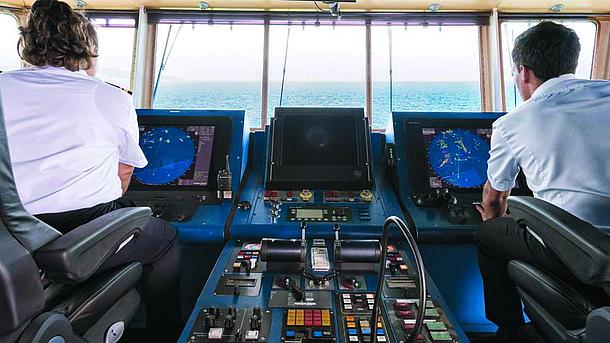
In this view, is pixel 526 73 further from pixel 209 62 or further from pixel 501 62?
pixel 209 62

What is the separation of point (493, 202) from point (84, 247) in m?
1.51

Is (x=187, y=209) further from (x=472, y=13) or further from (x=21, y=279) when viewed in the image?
(x=472, y=13)

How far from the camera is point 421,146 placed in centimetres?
208

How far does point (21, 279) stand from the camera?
77cm

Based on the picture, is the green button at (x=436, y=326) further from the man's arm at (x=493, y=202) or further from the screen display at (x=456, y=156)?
the screen display at (x=456, y=156)

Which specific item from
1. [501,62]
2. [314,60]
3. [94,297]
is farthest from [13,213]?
[501,62]

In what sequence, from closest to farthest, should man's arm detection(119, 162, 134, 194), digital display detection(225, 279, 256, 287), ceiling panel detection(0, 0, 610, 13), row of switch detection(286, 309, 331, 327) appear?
row of switch detection(286, 309, 331, 327), digital display detection(225, 279, 256, 287), man's arm detection(119, 162, 134, 194), ceiling panel detection(0, 0, 610, 13)

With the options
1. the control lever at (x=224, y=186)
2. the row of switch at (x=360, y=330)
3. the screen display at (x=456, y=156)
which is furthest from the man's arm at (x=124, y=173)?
the screen display at (x=456, y=156)

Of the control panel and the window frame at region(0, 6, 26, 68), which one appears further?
the window frame at region(0, 6, 26, 68)

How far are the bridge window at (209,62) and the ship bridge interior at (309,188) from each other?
0.05ft

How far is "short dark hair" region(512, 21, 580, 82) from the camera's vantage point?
147 cm

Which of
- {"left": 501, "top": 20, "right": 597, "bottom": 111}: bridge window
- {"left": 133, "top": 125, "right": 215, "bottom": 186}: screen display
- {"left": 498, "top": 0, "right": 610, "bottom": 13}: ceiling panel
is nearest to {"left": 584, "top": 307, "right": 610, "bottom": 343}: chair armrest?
{"left": 133, "top": 125, "right": 215, "bottom": 186}: screen display

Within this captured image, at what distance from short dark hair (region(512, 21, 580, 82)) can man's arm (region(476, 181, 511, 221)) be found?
1.55ft

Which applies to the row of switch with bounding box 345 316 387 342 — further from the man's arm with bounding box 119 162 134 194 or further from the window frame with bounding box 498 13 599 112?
the window frame with bounding box 498 13 599 112
